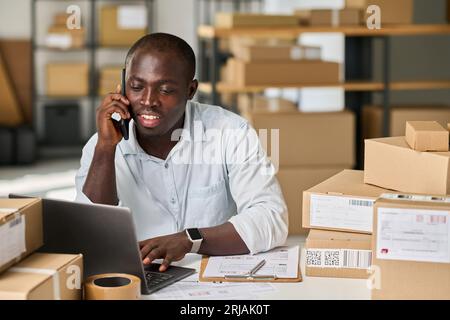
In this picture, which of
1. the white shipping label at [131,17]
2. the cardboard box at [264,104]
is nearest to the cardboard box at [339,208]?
the cardboard box at [264,104]

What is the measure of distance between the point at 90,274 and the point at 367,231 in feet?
1.84

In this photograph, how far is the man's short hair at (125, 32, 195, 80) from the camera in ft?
6.27

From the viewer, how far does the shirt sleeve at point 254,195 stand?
1.74 metres

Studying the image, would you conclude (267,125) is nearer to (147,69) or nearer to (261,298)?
(147,69)

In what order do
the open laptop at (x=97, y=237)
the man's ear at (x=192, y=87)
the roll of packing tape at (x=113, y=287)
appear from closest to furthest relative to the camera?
the roll of packing tape at (x=113, y=287)
the open laptop at (x=97, y=237)
the man's ear at (x=192, y=87)

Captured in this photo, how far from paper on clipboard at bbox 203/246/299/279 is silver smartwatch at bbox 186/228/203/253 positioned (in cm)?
4

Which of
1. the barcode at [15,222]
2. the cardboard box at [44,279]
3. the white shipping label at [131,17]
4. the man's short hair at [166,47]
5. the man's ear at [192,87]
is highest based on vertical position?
the white shipping label at [131,17]

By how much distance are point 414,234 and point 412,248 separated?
28 mm

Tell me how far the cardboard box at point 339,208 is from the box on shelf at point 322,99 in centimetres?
293

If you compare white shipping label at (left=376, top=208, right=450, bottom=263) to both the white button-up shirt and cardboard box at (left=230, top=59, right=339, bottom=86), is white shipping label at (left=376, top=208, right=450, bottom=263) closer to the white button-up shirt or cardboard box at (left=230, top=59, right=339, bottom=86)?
the white button-up shirt

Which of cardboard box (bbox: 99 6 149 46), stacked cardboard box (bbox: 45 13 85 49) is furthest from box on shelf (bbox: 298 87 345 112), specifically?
stacked cardboard box (bbox: 45 13 85 49)

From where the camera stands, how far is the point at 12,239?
1274mm

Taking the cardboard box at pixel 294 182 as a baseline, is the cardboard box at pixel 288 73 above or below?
above

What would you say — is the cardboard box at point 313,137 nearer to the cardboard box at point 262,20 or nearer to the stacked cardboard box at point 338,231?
the cardboard box at point 262,20
